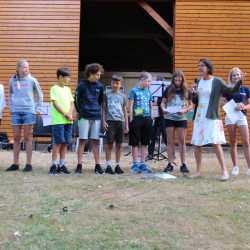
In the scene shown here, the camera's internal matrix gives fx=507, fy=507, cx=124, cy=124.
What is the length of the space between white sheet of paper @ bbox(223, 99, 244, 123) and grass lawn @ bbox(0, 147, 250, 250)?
42.7 inches

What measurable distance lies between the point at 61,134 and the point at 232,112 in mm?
2496

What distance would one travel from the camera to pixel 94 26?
18547mm

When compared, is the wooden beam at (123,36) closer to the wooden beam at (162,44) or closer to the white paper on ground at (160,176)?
the wooden beam at (162,44)

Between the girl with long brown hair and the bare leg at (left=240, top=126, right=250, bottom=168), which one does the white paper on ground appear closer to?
the girl with long brown hair

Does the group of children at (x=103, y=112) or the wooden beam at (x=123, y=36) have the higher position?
the wooden beam at (x=123, y=36)

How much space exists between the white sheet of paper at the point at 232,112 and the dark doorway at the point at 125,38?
31.7 ft

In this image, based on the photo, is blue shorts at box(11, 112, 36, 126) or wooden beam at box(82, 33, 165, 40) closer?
blue shorts at box(11, 112, 36, 126)

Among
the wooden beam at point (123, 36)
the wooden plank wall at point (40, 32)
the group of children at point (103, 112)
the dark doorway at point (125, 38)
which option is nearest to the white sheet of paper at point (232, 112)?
the group of children at point (103, 112)

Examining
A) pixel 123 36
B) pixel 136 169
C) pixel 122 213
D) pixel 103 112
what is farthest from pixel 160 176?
pixel 123 36

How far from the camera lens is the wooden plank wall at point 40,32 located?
530 inches

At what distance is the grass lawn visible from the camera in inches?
174

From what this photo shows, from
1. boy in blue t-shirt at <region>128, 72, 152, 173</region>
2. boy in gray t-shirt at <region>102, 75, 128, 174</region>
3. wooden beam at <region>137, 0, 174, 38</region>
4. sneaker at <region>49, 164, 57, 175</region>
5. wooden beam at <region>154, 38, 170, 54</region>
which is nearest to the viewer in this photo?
sneaker at <region>49, 164, 57, 175</region>

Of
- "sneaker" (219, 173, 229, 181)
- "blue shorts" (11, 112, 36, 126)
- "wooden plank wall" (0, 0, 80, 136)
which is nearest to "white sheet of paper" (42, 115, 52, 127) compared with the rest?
"wooden plank wall" (0, 0, 80, 136)

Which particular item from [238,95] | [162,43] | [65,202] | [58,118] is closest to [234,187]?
[238,95]
